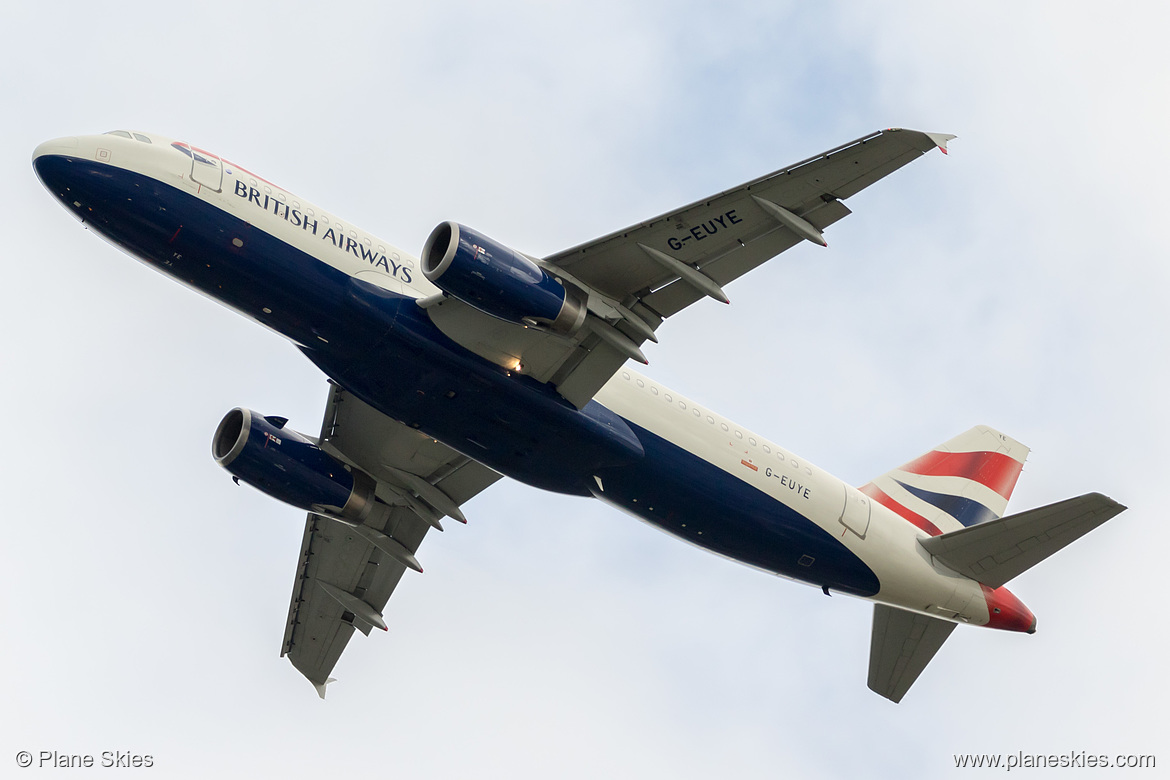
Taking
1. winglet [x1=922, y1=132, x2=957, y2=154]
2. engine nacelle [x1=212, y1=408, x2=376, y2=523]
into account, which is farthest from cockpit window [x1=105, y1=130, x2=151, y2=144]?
winglet [x1=922, y1=132, x2=957, y2=154]

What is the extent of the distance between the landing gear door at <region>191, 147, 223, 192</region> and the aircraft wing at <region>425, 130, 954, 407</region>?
5.24 meters

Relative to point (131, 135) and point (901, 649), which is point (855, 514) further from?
point (131, 135)

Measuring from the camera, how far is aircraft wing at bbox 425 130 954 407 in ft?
75.6

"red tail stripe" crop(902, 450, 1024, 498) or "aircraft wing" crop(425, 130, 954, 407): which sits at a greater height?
"red tail stripe" crop(902, 450, 1024, 498)

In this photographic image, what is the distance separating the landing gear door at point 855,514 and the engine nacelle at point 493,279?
9.55m

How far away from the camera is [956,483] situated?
33312 mm

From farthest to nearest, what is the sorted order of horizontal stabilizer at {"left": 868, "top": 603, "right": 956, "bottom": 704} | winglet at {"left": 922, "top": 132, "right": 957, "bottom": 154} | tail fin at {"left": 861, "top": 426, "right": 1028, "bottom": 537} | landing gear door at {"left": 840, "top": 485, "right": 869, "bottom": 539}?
tail fin at {"left": 861, "top": 426, "right": 1028, "bottom": 537} → horizontal stabilizer at {"left": 868, "top": 603, "right": 956, "bottom": 704} → landing gear door at {"left": 840, "top": 485, "right": 869, "bottom": 539} → winglet at {"left": 922, "top": 132, "right": 957, "bottom": 154}

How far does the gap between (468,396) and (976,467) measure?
649 inches

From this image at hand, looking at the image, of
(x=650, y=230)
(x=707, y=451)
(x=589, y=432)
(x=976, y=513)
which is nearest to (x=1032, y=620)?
(x=976, y=513)

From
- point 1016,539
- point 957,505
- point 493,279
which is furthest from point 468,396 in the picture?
point 957,505

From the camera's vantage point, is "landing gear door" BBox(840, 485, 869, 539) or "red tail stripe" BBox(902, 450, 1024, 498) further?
"red tail stripe" BBox(902, 450, 1024, 498)

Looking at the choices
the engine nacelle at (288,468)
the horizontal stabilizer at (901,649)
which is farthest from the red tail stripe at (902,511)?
the engine nacelle at (288,468)

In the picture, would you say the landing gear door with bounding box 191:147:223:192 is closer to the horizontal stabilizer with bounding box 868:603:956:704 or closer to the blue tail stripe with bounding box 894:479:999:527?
the blue tail stripe with bounding box 894:479:999:527

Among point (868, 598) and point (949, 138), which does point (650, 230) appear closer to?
point (949, 138)
